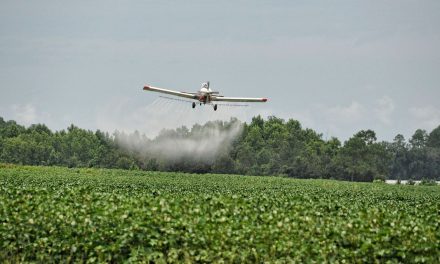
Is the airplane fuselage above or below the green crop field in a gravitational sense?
above

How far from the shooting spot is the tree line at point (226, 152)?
138m

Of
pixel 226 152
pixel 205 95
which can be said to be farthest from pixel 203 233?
pixel 226 152

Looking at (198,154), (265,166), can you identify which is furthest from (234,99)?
(265,166)

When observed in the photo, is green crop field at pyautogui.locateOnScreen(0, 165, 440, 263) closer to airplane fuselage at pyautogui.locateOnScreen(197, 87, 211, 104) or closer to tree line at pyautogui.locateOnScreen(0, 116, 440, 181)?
airplane fuselage at pyautogui.locateOnScreen(197, 87, 211, 104)

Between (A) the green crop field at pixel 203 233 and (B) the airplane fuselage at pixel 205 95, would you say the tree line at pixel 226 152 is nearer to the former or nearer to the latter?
(B) the airplane fuselage at pixel 205 95

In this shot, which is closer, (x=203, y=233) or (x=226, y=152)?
(x=203, y=233)

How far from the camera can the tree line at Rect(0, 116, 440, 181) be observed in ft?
454

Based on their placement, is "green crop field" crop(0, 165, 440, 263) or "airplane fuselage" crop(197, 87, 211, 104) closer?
"green crop field" crop(0, 165, 440, 263)

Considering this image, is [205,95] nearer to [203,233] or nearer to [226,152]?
[203,233]

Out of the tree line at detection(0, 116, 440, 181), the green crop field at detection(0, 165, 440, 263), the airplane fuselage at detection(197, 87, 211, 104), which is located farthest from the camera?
the tree line at detection(0, 116, 440, 181)

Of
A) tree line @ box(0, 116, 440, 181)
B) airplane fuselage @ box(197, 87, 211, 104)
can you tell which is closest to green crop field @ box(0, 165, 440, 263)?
airplane fuselage @ box(197, 87, 211, 104)

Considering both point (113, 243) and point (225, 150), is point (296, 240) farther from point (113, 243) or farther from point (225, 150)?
point (225, 150)

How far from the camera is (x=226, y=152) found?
480 feet

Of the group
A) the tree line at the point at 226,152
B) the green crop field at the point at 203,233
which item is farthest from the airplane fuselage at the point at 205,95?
the tree line at the point at 226,152
